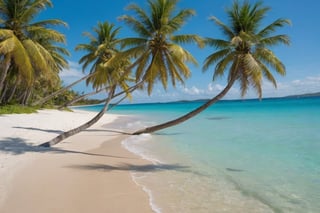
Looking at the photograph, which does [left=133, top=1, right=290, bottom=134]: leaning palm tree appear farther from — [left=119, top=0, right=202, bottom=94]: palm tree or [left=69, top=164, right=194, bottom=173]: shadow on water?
[left=69, top=164, right=194, bottom=173]: shadow on water

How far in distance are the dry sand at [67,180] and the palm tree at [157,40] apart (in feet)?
12.0

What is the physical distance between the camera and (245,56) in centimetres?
970

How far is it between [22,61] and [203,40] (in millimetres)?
8734

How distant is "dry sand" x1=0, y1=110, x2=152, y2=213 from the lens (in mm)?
4547

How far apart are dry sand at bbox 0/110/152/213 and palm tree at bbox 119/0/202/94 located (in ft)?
12.0

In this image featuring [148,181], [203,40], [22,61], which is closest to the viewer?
[148,181]

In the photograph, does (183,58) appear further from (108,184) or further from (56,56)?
(56,56)

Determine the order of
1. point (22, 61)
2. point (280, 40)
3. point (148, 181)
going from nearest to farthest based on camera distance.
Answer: point (148, 181)
point (280, 40)
point (22, 61)

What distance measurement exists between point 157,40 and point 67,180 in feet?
22.7

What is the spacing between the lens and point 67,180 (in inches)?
231

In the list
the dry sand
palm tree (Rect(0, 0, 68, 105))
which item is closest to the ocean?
the dry sand

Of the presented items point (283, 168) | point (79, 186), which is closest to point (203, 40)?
point (283, 168)

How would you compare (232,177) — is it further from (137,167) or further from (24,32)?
(24,32)

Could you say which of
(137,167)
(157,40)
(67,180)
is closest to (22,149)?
(67,180)
